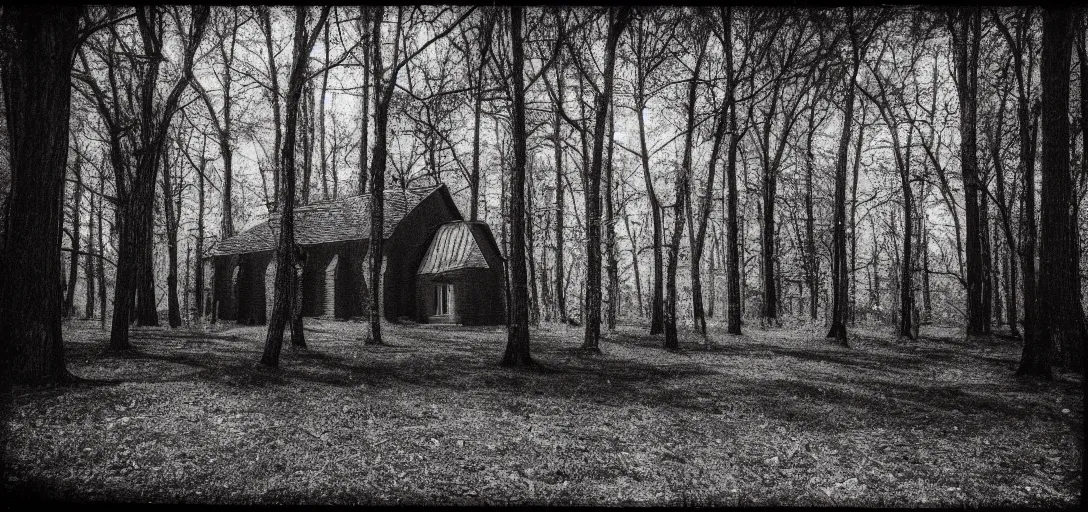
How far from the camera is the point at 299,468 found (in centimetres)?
488

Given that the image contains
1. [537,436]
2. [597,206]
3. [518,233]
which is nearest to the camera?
[537,436]

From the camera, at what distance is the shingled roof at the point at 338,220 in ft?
93.8

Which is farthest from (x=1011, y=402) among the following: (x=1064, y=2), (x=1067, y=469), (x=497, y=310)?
(x=497, y=310)

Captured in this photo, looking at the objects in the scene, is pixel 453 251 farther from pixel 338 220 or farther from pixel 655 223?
pixel 655 223

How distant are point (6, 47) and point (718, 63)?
18585 mm

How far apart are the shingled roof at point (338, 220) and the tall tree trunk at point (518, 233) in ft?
58.8

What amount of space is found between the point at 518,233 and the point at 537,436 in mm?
5451

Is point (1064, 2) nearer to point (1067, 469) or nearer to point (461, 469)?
point (1067, 469)

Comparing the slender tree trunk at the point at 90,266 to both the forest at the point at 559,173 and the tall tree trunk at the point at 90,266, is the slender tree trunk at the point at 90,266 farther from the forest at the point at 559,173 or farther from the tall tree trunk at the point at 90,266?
the forest at the point at 559,173

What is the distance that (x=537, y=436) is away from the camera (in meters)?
6.14

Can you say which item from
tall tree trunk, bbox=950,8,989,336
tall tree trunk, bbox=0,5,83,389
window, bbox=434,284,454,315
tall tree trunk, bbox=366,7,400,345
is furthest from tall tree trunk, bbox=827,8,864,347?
window, bbox=434,284,454,315

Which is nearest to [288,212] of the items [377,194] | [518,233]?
[518,233]

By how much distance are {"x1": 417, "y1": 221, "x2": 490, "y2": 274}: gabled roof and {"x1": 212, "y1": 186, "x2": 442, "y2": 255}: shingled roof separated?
2.29m

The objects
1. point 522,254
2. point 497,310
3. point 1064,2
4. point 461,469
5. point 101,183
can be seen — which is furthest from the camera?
point 497,310
